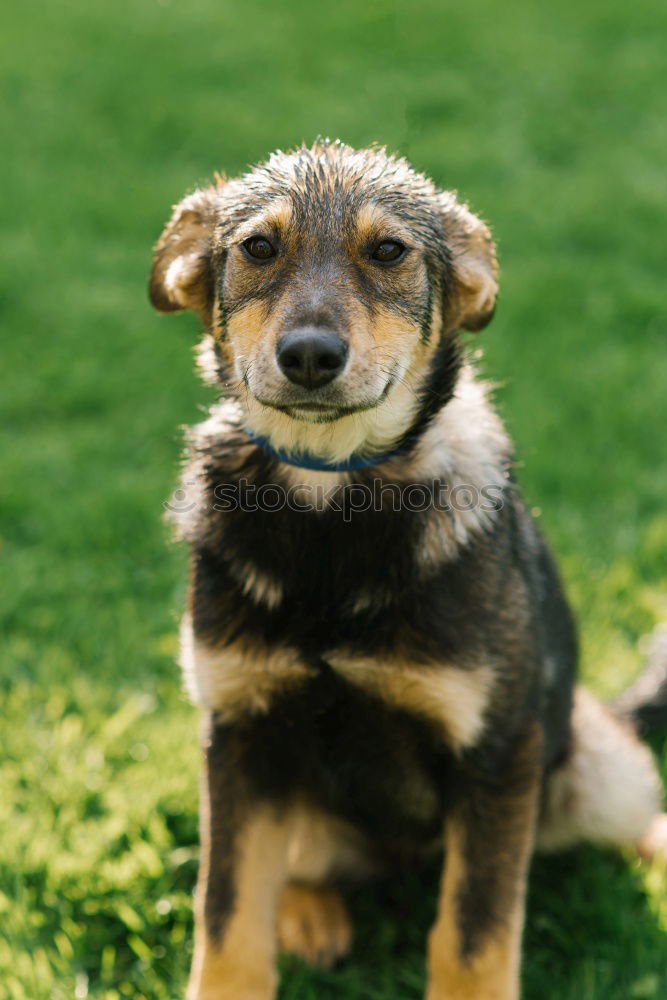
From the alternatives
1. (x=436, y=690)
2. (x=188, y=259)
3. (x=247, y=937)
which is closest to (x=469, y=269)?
(x=188, y=259)

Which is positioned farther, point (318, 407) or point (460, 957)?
point (460, 957)

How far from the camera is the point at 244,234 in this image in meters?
2.71

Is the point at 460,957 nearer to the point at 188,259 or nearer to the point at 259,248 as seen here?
the point at 259,248

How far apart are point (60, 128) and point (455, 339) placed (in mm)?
6266

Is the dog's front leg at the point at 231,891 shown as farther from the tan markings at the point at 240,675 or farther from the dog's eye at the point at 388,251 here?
the dog's eye at the point at 388,251

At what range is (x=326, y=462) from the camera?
9.37 feet

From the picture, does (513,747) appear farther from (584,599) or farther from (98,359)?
(98,359)

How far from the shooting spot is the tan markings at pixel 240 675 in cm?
272

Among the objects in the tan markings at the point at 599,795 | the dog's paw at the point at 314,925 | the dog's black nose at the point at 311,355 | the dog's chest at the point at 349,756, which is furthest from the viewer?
the tan markings at the point at 599,795

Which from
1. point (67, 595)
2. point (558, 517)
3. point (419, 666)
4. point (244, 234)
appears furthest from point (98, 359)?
point (419, 666)

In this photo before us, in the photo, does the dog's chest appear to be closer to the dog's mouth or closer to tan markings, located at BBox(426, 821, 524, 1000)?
tan markings, located at BBox(426, 821, 524, 1000)

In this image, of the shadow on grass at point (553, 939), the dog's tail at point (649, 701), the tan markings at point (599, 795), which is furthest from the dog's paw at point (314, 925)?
the dog's tail at point (649, 701)

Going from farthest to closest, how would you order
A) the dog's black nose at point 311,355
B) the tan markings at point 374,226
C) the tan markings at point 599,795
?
the tan markings at point 599,795, the tan markings at point 374,226, the dog's black nose at point 311,355

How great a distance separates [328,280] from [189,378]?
11.7 feet
